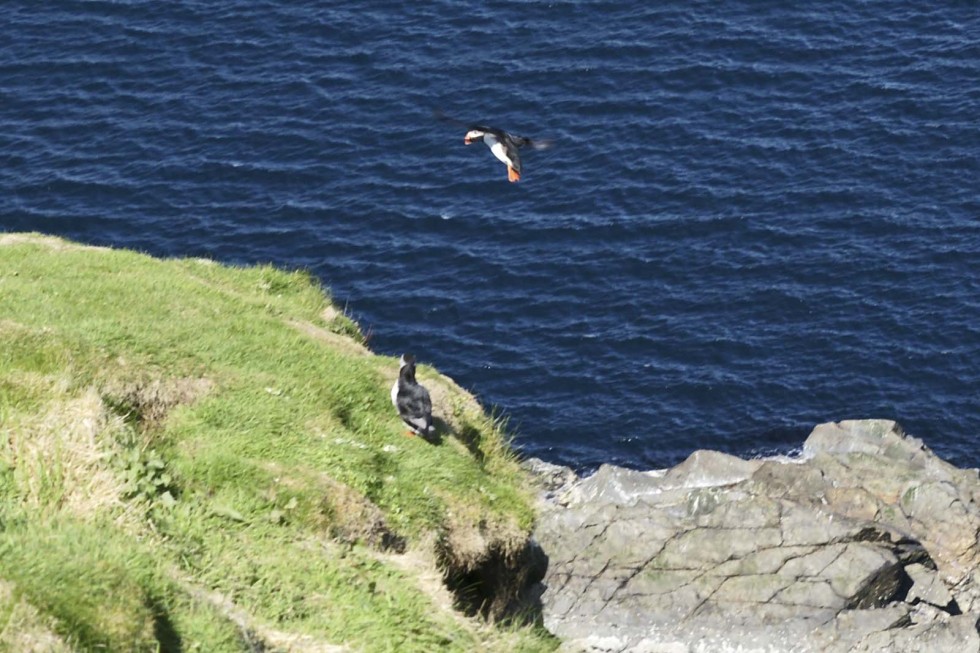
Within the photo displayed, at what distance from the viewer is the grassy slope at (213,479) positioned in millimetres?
14477

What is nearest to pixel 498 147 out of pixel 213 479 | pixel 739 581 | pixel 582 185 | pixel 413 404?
pixel 413 404

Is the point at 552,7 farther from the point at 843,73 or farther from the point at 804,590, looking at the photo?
the point at 804,590

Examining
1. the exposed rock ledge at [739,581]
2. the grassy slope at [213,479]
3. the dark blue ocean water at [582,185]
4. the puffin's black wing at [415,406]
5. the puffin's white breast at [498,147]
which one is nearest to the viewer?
the grassy slope at [213,479]

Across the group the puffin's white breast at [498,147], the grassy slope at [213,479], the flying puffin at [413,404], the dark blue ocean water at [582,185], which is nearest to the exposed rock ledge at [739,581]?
the puffin's white breast at [498,147]

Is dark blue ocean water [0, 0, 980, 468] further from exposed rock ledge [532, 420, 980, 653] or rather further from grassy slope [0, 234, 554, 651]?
grassy slope [0, 234, 554, 651]

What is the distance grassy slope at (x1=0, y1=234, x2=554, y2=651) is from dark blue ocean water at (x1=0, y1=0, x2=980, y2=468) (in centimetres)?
2372

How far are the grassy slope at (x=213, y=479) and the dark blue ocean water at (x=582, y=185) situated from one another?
23.7 m

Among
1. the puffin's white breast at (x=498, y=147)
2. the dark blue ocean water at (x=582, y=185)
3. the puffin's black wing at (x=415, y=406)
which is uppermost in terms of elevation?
the puffin's white breast at (x=498, y=147)

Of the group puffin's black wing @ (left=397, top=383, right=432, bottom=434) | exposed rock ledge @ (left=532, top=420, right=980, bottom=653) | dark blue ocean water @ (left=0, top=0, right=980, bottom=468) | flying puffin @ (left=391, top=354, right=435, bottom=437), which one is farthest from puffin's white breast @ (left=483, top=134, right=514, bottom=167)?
dark blue ocean water @ (left=0, top=0, right=980, bottom=468)

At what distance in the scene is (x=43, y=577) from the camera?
13.5 meters

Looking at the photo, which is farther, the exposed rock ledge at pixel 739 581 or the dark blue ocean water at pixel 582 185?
the dark blue ocean water at pixel 582 185

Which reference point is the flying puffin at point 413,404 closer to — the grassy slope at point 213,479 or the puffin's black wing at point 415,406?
the puffin's black wing at point 415,406

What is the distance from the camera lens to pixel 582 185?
64938 mm

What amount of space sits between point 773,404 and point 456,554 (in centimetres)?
3331
